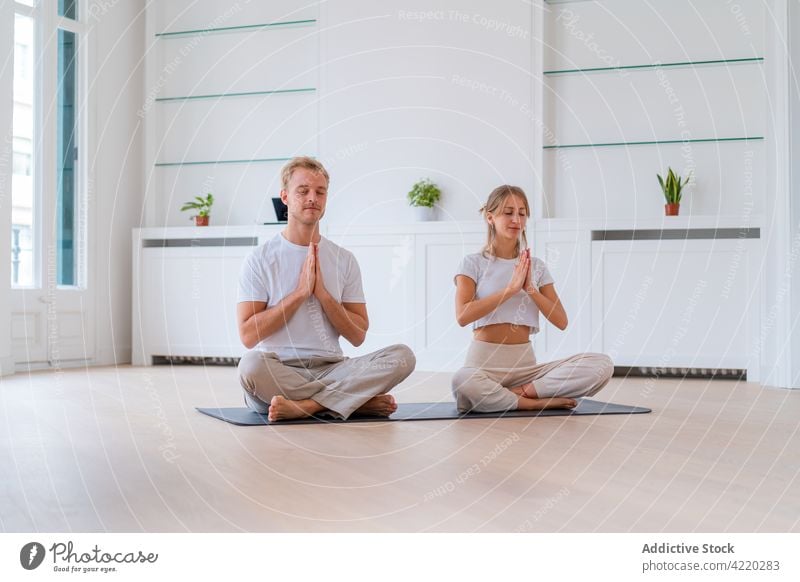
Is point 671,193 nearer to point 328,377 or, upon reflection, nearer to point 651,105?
point 651,105

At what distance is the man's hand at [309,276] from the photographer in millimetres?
3217

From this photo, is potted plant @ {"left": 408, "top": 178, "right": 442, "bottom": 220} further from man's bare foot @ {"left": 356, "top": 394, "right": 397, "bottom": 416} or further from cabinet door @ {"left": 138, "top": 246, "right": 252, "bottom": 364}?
man's bare foot @ {"left": 356, "top": 394, "right": 397, "bottom": 416}

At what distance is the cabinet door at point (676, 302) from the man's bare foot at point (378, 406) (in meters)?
2.40

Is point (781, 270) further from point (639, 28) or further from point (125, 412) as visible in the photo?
point (125, 412)

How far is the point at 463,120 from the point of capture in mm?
6055

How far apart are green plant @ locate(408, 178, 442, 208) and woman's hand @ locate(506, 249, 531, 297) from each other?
99.7 inches

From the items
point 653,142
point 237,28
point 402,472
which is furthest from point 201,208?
point 402,472

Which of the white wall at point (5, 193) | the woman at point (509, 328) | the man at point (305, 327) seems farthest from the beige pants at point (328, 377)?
the white wall at point (5, 193)

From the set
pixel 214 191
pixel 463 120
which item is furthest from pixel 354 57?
pixel 214 191

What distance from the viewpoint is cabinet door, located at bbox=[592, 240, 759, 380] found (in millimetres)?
5223

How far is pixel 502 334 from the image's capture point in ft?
11.7

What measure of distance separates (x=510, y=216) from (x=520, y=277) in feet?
0.94

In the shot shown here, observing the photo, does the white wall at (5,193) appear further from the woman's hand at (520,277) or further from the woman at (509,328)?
the woman's hand at (520,277)

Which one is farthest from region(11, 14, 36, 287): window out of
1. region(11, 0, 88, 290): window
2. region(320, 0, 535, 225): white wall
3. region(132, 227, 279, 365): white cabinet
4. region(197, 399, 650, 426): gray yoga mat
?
region(197, 399, 650, 426): gray yoga mat
